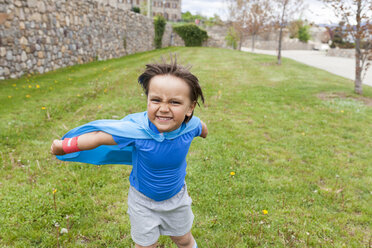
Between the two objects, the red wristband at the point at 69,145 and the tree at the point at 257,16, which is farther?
the tree at the point at 257,16

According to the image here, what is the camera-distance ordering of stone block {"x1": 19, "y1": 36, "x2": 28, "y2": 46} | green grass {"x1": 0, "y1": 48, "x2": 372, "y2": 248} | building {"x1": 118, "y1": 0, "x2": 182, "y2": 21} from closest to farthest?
green grass {"x1": 0, "y1": 48, "x2": 372, "y2": 248} → stone block {"x1": 19, "y1": 36, "x2": 28, "y2": 46} → building {"x1": 118, "y1": 0, "x2": 182, "y2": 21}

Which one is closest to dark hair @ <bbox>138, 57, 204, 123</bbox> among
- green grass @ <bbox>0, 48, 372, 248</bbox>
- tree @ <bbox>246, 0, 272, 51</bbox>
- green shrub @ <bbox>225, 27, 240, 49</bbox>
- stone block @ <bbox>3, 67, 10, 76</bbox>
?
green grass @ <bbox>0, 48, 372, 248</bbox>

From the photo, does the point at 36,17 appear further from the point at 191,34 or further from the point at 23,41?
the point at 191,34

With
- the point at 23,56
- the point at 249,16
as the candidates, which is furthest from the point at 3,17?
the point at 249,16

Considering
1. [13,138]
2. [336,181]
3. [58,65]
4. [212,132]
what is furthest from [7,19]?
[336,181]

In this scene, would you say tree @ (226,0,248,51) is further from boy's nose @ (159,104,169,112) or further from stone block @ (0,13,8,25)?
boy's nose @ (159,104,169,112)

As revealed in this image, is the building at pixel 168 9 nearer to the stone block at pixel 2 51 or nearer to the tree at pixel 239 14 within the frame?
the tree at pixel 239 14

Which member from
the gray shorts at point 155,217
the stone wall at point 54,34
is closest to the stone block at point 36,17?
the stone wall at point 54,34

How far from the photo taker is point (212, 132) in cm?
609

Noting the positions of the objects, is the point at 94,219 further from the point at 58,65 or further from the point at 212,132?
the point at 58,65

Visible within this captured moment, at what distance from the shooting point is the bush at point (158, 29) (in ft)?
95.1

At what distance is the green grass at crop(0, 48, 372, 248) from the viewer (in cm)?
313

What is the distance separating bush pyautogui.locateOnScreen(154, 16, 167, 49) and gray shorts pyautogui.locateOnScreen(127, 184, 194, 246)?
28759 mm

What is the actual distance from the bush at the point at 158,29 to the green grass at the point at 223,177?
22.5 metres
